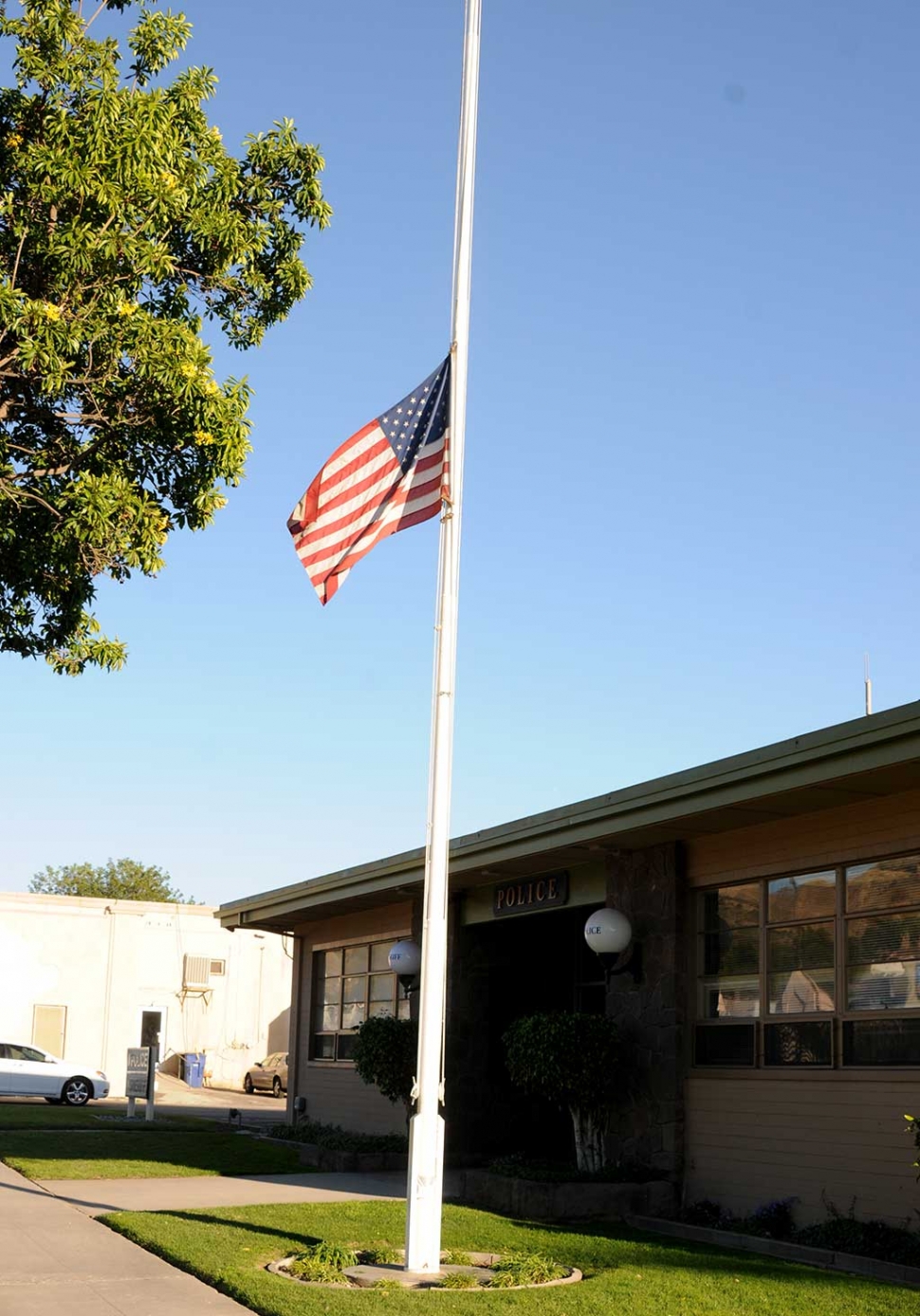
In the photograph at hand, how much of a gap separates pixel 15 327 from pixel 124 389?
0.94m

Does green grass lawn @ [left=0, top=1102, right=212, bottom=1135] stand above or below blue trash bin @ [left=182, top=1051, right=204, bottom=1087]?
above

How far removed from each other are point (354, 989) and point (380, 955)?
3.69ft

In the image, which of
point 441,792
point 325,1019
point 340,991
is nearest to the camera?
point 441,792

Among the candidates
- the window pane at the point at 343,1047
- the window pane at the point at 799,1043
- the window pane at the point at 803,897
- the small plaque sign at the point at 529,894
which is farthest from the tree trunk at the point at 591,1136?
the window pane at the point at 343,1047

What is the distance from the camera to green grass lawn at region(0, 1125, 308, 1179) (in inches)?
617

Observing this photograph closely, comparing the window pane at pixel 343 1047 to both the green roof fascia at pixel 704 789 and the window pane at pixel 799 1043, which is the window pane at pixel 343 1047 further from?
the window pane at pixel 799 1043

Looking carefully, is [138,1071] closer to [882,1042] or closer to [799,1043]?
[799,1043]

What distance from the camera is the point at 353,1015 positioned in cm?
2230

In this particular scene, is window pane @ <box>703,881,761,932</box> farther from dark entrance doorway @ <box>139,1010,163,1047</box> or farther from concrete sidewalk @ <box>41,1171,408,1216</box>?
dark entrance doorway @ <box>139,1010,163,1047</box>

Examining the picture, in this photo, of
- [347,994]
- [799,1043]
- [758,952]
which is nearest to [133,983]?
[347,994]

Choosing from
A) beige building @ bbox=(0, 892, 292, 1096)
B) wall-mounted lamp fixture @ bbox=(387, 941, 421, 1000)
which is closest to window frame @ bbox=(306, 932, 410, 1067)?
wall-mounted lamp fixture @ bbox=(387, 941, 421, 1000)

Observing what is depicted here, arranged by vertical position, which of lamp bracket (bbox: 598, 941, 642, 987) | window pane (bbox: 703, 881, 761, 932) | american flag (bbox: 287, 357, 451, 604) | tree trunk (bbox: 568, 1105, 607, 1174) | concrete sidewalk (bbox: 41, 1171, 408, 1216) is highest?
american flag (bbox: 287, 357, 451, 604)

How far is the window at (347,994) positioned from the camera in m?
21.2

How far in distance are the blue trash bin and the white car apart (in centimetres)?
772
